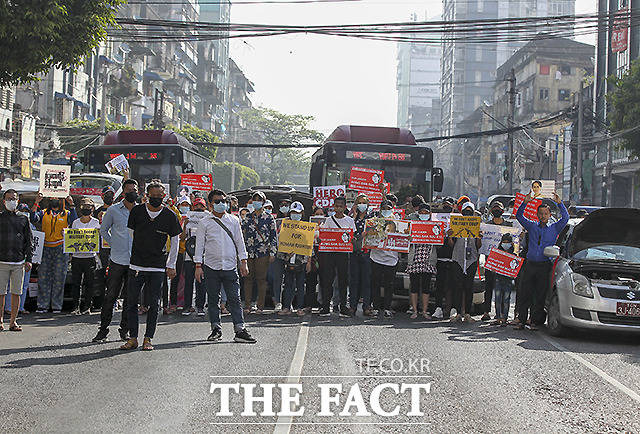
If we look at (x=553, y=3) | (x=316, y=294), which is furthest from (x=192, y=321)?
(x=553, y=3)

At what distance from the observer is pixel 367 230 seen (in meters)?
14.9

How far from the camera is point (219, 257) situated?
11.4 m

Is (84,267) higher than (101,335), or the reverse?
(84,267)

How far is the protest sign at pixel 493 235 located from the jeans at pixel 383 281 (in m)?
1.58

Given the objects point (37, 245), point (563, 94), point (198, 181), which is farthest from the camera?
point (563, 94)

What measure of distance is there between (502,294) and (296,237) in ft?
11.7

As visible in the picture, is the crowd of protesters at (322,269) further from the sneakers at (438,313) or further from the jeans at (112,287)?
the jeans at (112,287)

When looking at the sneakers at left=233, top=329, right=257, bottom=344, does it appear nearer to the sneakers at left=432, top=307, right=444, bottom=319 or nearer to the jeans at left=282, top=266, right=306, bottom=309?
the jeans at left=282, top=266, right=306, bottom=309

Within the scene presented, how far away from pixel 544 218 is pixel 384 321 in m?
3.03

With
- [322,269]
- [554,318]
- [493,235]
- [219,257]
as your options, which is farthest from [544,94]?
[219,257]

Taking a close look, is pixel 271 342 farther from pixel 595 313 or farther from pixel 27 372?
pixel 595 313

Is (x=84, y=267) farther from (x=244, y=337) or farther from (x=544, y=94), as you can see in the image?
(x=544, y=94)

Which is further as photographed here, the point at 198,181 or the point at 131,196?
the point at 198,181

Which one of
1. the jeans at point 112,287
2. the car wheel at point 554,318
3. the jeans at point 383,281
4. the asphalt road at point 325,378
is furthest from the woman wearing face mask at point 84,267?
the car wheel at point 554,318
